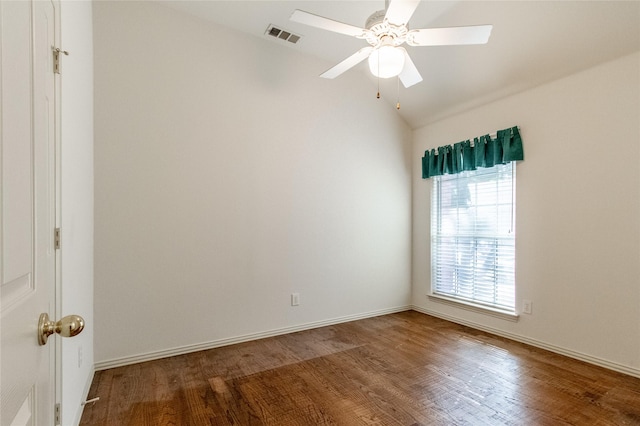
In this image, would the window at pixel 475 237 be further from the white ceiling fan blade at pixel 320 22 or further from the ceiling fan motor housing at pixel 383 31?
the white ceiling fan blade at pixel 320 22

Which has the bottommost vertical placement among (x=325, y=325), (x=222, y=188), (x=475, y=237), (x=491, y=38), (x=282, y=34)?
(x=325, y=325)

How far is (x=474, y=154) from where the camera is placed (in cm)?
340

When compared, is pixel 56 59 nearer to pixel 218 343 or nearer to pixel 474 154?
pixel 218 343

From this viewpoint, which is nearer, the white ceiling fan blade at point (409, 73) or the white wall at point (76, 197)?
the white wall at point (76, 197)

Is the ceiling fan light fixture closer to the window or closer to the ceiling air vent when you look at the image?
the ceiling air vent

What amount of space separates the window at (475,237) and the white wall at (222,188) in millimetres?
678

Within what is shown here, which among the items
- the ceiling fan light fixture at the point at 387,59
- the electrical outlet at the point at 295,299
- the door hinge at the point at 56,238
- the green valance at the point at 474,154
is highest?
the ceiling fan light fixture at the point at 387,59

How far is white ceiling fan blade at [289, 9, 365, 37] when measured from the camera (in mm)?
1819

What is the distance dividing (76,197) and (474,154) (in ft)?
11.5

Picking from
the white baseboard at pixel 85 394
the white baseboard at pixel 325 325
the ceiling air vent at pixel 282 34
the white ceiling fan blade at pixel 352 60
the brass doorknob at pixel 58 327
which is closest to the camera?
the brass doorknob at pixel 58 327

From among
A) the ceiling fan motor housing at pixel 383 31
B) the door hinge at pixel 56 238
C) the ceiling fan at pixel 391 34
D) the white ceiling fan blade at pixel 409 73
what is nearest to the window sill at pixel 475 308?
the white ceiling fan blade at pixel 409 73

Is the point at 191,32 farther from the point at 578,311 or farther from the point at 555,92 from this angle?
the point at 578,311

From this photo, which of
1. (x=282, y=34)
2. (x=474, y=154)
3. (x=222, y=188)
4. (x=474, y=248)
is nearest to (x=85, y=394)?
(x=222, y=188)

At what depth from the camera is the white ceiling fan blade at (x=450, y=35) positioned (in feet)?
6.10
